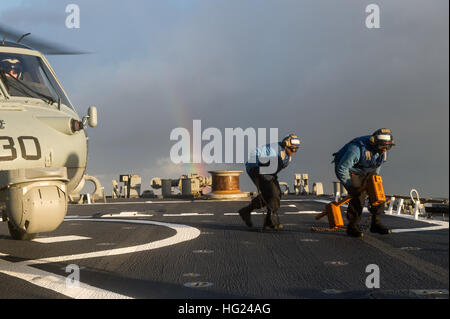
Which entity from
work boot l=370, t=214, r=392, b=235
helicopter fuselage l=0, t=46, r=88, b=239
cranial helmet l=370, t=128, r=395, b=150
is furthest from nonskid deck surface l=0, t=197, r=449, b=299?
cranial helmet l=370, t=128, r=395, b=150

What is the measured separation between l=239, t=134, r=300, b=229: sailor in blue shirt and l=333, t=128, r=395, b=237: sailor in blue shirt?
3.85ft

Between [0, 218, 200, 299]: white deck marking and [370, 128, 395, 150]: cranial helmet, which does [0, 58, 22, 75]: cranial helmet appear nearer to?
[0, 218, 200, 299]: white deck marking

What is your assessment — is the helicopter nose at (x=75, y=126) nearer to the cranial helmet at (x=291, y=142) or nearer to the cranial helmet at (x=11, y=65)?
the cranial helmet at (x=11, y=65)

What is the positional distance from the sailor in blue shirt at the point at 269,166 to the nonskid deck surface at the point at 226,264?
61 cm

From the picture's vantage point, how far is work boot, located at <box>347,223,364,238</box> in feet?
27.0

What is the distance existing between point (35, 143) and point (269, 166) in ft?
16.4

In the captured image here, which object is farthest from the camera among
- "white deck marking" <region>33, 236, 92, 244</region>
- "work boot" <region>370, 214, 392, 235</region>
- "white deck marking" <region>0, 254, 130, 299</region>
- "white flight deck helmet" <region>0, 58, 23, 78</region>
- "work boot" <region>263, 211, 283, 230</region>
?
"work boot" <region>263, 211, 283, 230</region>

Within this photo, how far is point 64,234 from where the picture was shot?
376 inches

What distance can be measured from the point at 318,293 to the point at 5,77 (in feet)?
18.7

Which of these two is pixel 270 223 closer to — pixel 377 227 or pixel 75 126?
pixel 377 227

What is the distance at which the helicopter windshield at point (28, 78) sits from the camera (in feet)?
22.5

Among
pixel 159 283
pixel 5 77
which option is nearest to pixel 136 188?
pixel 5 77

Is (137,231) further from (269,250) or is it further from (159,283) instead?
(159,283)

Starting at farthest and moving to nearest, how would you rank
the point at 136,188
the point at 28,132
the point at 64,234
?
1. the point at 136,188
2. the point at 64,234
3. the point at 28,132
